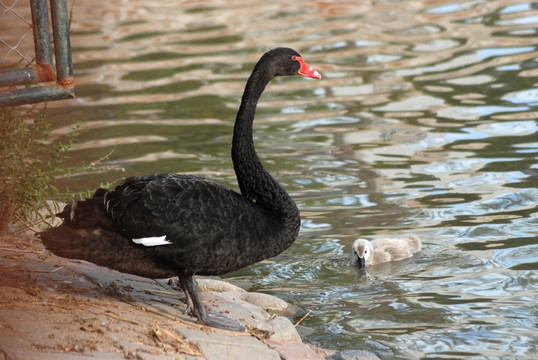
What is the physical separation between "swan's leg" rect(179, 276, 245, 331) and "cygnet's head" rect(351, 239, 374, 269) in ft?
5.97

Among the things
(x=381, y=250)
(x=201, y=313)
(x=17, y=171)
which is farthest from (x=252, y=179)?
(x=381, y=250)

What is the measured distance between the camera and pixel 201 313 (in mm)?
4527

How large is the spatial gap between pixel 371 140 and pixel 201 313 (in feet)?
17.0

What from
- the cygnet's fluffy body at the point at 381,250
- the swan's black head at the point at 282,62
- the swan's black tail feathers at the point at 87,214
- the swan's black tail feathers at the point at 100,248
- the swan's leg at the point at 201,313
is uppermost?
the swan's black head at the point at 282,62

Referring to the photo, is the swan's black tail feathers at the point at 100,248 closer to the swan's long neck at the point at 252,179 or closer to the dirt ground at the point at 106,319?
the dirt ground at the point at 106,319

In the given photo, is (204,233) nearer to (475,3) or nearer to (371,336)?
(371,336)

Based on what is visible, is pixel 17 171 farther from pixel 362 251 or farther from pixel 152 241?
pixel 362 251

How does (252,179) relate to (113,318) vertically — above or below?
above

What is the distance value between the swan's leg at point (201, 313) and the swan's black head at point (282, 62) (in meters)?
1.44

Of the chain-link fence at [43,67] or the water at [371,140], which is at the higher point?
the chain-link fence at [43,67]

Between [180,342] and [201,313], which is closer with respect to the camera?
[180,342]

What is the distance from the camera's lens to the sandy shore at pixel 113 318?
3939 millimetres

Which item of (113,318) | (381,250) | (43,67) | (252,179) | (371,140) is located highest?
(43,67)

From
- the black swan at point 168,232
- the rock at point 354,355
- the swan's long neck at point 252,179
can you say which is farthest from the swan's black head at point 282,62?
the rock at point 354,355
